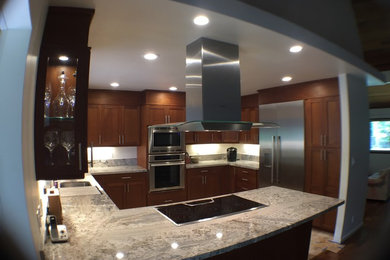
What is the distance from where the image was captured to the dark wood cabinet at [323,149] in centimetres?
337

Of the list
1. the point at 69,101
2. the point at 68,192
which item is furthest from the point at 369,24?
the point at 68,192

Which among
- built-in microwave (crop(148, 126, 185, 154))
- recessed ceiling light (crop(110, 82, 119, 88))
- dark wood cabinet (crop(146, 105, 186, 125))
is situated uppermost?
recessed ceiling light (crop(110, 82, 119, 88))

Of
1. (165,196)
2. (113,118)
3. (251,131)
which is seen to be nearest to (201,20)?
(113,118)

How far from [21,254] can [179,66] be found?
2211 millimetres


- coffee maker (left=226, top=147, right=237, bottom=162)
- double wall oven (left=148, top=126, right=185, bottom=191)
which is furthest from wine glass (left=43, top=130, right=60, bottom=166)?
coffee maker (left=226, top=147, right=237, bottom=162)

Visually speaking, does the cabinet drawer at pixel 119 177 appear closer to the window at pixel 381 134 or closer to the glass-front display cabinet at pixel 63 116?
the glass-front display cabinet at pixel 63 116

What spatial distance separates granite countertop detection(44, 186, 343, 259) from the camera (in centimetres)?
125

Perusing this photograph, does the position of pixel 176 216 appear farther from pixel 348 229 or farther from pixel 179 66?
pixel 348 229

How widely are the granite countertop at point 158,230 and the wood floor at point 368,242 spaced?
1.04 meters

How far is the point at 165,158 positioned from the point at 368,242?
10.4 feet

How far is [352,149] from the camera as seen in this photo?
10.1 feet

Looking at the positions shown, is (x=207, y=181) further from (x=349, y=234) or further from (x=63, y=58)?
(x=63, y=58)

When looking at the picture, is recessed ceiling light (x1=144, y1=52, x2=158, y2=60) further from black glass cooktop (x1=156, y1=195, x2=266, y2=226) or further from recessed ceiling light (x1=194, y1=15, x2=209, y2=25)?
black glass cooktop (x1=156, y1=195, x2=266, y2=226)

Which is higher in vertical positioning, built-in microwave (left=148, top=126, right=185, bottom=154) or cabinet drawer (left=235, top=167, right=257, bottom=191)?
built-in microwave (left=148, top=126, right=185, bottom=154)
